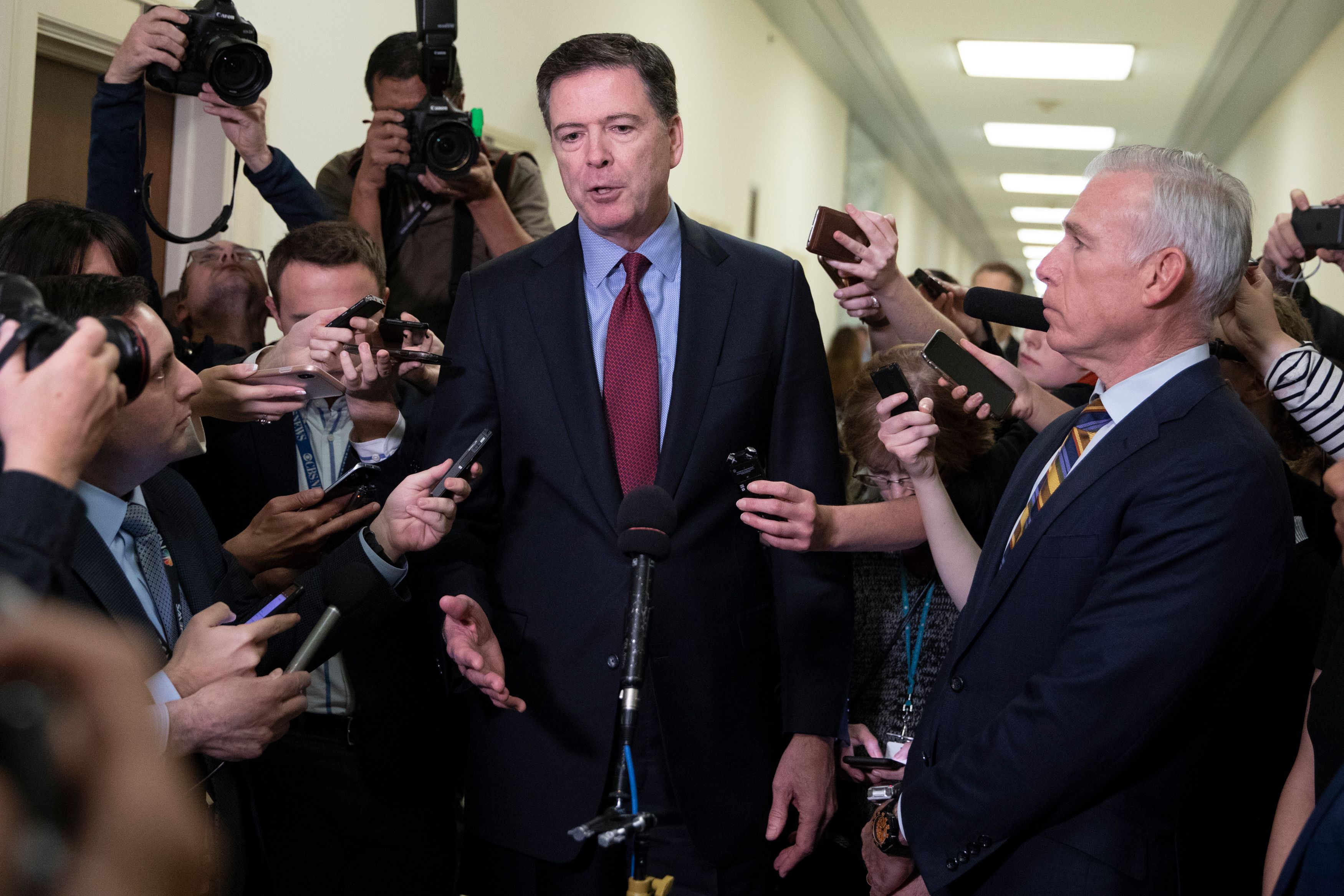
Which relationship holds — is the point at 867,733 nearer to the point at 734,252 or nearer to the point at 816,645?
the point at 816,645

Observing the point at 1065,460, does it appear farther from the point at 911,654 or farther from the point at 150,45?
the point at 150,45

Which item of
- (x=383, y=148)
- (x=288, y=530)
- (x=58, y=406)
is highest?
(x=383, y=148)

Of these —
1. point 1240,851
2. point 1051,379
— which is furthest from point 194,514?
point 1240,851

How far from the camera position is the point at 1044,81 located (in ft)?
29.7

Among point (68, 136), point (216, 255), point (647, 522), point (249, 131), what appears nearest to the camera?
point (647, 522)

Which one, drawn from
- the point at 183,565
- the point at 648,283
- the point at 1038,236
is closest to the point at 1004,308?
the point at 648,283

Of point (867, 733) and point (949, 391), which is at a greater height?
point (949, 391)

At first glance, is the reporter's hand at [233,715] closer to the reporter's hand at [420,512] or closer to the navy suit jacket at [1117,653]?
the reporter's hand at [420,512]

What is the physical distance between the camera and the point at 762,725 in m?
1.82

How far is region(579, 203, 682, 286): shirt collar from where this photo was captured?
6.04ft

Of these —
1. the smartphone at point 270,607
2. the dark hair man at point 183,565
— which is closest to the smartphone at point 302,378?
the dark hair man at point 183,565

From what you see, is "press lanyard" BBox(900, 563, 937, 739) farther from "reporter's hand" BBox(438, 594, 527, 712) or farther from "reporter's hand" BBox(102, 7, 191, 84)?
"reporter's hand" BBox(102, 7, 191, 84)

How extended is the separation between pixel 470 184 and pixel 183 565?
143 centimetres

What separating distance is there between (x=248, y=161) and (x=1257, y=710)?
8.01 ft
